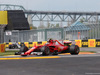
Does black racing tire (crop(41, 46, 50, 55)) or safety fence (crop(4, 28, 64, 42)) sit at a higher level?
safety fence (crop(4, 28, 64, 42))

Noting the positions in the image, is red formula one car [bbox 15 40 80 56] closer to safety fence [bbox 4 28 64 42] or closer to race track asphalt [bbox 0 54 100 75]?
race track asphalt [bbox 0 54 100 75]

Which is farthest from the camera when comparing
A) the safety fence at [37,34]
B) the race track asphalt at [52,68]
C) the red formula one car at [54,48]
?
the safety fence at [37,34]


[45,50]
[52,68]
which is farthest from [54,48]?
[52,68]

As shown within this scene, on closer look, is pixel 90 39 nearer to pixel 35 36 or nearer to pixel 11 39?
pixel 35 36

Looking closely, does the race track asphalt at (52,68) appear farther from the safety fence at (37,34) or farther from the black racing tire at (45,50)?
the safety fence at (37,34)

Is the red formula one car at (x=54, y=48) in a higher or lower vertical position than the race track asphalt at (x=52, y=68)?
higher

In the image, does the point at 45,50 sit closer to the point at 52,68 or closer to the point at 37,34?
the point at 52,68

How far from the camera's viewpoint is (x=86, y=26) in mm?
28484

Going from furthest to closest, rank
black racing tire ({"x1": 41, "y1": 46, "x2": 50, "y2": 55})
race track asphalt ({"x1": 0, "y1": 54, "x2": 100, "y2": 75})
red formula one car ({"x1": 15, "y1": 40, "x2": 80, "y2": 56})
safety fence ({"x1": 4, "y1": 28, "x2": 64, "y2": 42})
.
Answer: safety fence ({"x1": 4, "y1": 28, "x2": 64, "y2": 42}), red formula one car ({"x1": 15, "y1": 40, "x2": 80, "y2": 56}), black racing tire ({"x1": 41, "y1": 46, "x2": 50, "y2": 55}), race track asphalt ({"x1": 0, "y1": 54, "x2": 100, "y2": 75})

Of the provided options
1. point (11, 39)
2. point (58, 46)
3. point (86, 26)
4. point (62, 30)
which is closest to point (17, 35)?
point (11, 39)

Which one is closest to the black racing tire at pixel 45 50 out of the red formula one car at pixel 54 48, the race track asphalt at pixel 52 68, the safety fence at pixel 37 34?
the red formula one car at pixel 54 48

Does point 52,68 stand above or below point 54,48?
below

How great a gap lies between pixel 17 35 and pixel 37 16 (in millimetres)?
111481

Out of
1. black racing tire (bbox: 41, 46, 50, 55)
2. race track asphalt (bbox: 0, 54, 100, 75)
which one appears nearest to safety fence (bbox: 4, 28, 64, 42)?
black racing tire (bbox: 41, 46, 50, 55)
